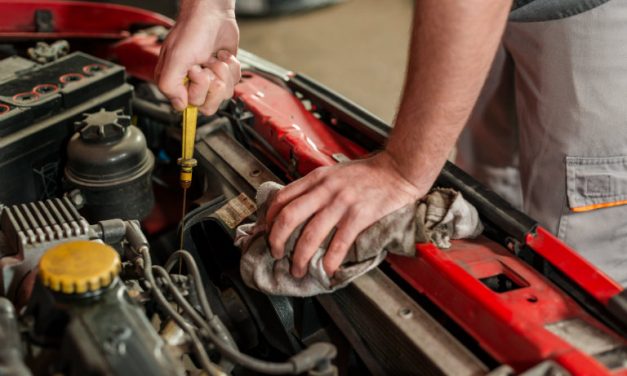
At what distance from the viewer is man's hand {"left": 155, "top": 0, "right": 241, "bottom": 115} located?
109 cm

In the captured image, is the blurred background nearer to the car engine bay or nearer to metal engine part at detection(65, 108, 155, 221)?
the car engine bay

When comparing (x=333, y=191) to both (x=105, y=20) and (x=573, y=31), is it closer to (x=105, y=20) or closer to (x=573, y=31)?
(x=573, y=31)

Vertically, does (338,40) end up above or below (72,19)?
below

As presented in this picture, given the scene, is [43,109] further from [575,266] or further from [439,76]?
[575,266]

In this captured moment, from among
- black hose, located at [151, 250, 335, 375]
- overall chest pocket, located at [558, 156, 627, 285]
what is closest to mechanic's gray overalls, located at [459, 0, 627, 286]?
overall chest pocket, located at [558, 156, 627, 285]

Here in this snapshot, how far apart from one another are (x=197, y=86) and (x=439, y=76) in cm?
38

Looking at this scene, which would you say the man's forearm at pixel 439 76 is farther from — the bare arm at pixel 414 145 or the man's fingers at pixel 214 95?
the man's fingers at pixel 214 95

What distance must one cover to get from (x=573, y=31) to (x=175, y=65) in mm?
696

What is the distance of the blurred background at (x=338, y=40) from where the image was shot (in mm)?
3084

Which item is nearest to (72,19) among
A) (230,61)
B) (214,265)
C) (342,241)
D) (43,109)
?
(43,109)

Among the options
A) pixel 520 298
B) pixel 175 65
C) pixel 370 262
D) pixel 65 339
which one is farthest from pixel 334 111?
pixel 65 339

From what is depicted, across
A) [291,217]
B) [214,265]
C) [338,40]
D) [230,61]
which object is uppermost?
[230,61]

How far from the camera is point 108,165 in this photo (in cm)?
115

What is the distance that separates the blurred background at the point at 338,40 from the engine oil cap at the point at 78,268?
6.93ft
